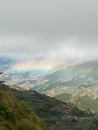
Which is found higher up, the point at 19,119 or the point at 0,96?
the point at 0,96

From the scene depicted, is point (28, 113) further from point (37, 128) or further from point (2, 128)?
point (2, 128)

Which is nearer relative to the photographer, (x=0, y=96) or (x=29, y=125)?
(x=29, y=125)

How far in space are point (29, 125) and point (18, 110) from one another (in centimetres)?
1356

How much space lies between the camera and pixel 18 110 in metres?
114

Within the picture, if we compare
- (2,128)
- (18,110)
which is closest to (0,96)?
(18,110)

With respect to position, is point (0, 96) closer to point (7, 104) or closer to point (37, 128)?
point (7, 104)

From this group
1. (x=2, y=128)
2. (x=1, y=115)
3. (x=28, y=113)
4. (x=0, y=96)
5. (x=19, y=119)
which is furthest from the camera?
A: (x=28, y=113)

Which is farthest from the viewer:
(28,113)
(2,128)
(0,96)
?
(28,113)

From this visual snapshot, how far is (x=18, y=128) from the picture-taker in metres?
99.9

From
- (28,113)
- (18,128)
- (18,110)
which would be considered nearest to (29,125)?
(18,128)

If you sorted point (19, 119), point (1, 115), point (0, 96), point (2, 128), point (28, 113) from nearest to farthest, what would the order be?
1. point (2, 128)
2. point (1, 115)
3. point (19, 119)
4. point (0, 96)
5. point (28, 113)

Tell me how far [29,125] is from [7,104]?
9.34 m

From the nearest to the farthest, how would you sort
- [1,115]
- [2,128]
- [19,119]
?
[2,128] < [1,115] < [19,119]

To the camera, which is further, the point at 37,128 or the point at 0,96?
the point at 0,96
